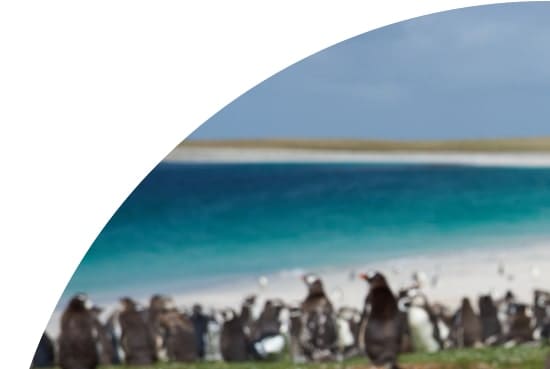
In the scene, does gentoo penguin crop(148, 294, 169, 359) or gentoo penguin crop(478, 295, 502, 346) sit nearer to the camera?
gentoo penguin crop(478, 295, 502, 346)

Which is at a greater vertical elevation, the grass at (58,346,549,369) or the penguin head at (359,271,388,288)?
the penguin head at (359,271,388,288)

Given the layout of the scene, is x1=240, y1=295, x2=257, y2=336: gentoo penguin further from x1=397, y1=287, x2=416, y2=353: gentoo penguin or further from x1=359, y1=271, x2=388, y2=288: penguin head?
x1=397, y1=287, x2=416, y2=353: gentoo penguin

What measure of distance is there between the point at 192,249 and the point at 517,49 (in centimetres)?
156

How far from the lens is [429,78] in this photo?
17.6 ft

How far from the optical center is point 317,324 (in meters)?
5.37

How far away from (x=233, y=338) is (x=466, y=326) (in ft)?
3.12

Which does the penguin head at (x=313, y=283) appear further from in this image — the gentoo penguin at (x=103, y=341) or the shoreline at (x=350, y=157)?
the gentoo penguin at (x=103, y=341)

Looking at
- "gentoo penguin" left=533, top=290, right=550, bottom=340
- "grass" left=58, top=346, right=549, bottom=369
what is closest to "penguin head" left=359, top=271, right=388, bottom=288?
"grass" left=58, top=346, right=549, bottom=369

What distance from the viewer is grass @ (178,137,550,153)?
5.38 meters

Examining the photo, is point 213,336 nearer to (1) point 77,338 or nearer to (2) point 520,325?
(1) point 77,338

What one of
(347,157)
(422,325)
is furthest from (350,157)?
(422,325)

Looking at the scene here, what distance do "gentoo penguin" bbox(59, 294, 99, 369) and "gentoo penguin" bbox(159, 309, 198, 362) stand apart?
31cm

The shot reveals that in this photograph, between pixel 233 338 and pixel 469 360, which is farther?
pixel 233 338

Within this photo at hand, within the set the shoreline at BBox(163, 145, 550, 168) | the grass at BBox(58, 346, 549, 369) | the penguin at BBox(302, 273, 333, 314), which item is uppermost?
the shoreline at BBox(163, 145, 550, 168)
